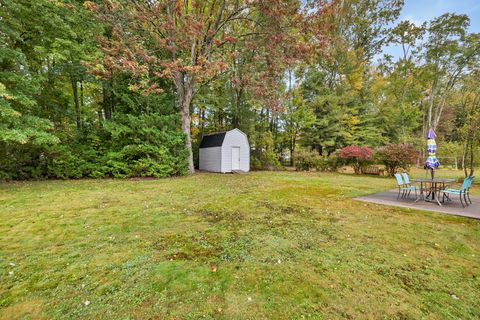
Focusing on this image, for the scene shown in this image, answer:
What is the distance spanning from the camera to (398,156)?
41.5ft

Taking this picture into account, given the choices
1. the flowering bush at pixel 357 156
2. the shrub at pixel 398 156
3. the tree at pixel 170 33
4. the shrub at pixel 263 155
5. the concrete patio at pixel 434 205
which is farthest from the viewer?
the shrub at pixel 263 155

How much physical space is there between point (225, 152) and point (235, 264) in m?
12.0

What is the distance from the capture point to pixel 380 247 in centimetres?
321

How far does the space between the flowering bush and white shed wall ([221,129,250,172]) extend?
266 inches

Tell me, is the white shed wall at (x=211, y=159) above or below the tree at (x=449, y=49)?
below

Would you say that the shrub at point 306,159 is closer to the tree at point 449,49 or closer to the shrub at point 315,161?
the shrub at point 315,161

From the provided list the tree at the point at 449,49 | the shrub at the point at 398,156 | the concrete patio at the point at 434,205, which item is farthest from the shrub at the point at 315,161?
the tree at the point at 449,49

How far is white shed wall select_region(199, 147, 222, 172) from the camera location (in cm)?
1457

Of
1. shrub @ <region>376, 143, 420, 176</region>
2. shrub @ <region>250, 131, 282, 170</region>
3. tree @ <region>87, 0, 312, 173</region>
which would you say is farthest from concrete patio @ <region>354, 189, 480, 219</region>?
shrub @ <region>250, 131, 282, 170</region>

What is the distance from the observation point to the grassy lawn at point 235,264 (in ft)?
6.43

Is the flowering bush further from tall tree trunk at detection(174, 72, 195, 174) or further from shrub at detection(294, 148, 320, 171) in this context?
tall tree trunk at detection(174, 72, 195, 174)

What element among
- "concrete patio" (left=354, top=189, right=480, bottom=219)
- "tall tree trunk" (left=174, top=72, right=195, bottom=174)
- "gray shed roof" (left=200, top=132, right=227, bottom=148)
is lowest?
"concrete patio" (left=354, top=189, right=480, bottom=219)

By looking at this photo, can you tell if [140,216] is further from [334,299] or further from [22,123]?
[22,123]

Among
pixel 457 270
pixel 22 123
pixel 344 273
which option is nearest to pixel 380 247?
pixel 457 270
